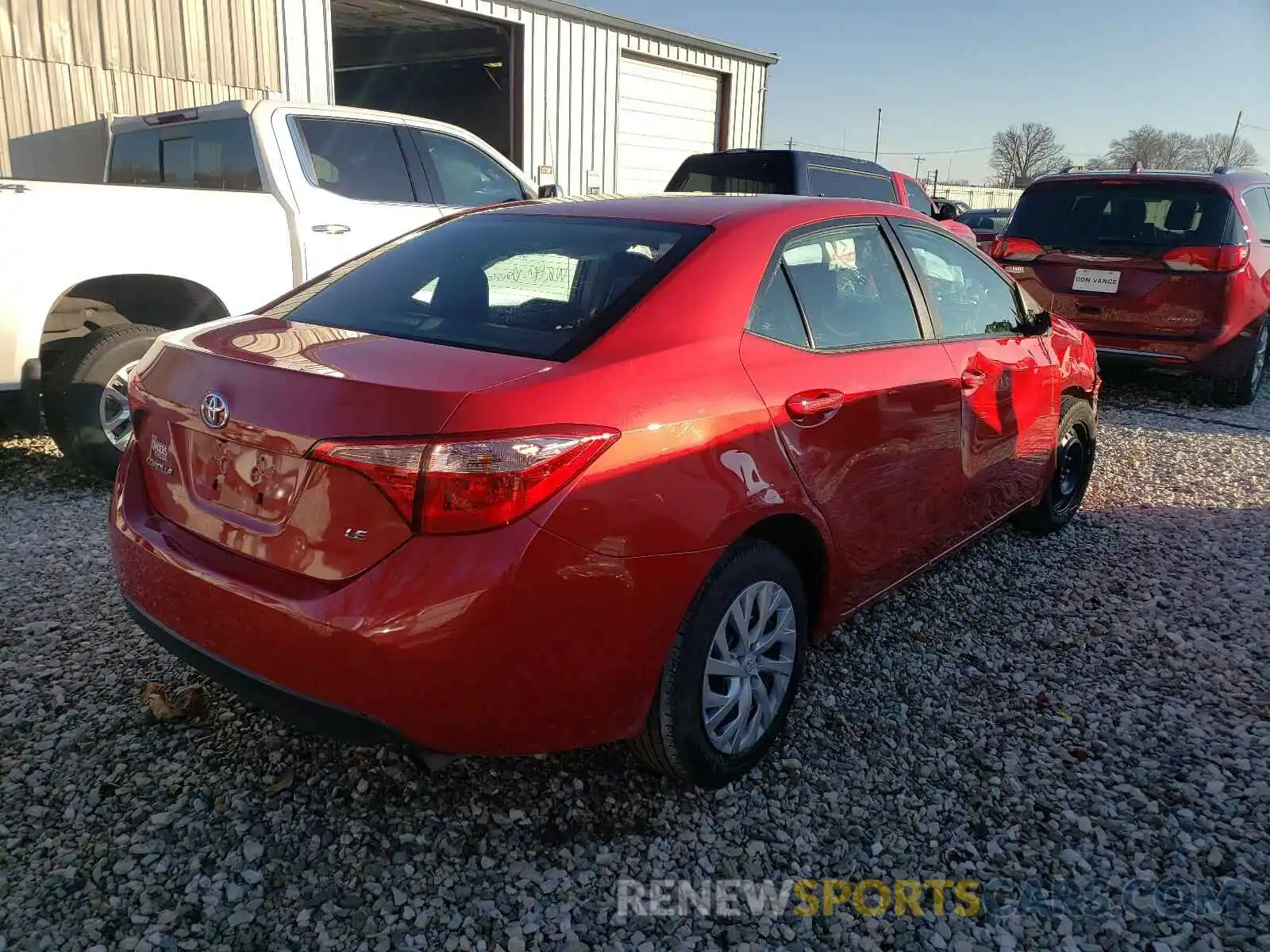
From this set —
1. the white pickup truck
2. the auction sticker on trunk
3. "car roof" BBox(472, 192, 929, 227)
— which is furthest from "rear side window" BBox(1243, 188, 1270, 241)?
"car roof" BBox(472, 192, 929, 227)

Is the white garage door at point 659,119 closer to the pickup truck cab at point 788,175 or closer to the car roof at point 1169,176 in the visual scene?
the pickup truck cab at point 788,175

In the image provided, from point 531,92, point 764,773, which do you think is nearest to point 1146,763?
Answer: point 764,773

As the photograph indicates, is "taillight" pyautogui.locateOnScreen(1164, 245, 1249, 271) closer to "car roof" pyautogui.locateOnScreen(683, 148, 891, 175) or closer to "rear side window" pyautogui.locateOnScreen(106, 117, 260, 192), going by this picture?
"car roof" pyautogui.locateOnScreen(683, 148, 891, 175)

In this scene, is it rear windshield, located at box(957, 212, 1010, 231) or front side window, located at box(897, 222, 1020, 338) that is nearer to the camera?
front side window, located at box(897, 222, 1020, 338)

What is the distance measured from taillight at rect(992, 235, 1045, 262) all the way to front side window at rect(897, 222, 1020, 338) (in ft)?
13.1

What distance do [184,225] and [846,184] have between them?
633 centimetres

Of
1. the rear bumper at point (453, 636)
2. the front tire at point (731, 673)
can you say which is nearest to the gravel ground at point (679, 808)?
the front tire at point (731, 673)

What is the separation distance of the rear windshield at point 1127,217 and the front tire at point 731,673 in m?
6.05

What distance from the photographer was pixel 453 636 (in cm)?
196

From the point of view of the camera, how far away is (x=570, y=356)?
7.32 feet

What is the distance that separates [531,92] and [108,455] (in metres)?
9.76

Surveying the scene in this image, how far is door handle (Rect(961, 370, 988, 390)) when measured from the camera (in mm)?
3430

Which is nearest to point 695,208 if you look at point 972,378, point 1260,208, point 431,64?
point 972,378

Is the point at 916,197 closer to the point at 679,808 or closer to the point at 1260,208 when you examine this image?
the point at 1260,208
